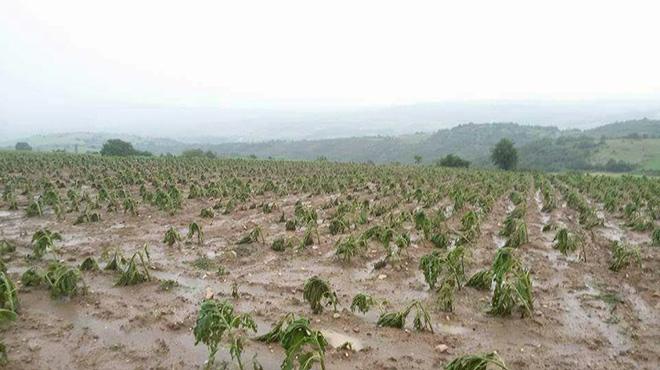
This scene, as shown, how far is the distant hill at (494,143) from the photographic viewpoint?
84.2m

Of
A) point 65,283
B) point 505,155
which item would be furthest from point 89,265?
point 505,155

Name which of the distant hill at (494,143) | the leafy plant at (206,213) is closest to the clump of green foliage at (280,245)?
the leafy plant at (206,213)

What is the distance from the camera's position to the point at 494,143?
453 feet

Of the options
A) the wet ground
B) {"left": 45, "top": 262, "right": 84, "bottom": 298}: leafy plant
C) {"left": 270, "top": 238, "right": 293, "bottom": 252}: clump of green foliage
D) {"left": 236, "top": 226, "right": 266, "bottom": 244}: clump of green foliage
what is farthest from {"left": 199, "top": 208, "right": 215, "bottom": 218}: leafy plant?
{"left": 45, "top": 262, "right": 84, "bottom": 298}: leafy plant

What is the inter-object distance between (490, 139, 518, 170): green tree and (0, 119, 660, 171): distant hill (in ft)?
61.1

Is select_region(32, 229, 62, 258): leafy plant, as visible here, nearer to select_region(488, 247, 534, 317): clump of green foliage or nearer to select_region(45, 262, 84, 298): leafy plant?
select_region(45, 262, 84, 298): leafy plant

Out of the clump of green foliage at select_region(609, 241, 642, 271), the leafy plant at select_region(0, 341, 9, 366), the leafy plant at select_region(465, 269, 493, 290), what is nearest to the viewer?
the leafy plant at select_region(0, 341, 9, 366)

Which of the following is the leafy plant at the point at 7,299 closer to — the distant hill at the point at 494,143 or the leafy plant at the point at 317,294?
the leafy plant at the point at 317,294

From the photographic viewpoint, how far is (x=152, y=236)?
462 inches

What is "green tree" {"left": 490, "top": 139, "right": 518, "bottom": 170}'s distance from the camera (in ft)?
202

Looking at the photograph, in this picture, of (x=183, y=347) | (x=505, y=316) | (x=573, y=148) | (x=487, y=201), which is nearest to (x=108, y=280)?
(x=183, y=347)

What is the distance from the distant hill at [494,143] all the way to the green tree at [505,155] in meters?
18.6

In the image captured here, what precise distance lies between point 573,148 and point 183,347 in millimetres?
106448

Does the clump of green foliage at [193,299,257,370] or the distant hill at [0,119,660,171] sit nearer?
the clump of green foliage at [193,299,257,370]
